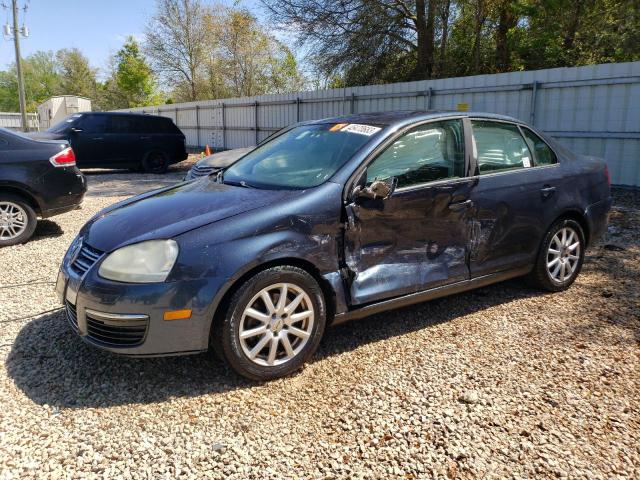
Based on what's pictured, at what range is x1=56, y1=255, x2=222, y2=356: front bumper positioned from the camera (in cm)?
286

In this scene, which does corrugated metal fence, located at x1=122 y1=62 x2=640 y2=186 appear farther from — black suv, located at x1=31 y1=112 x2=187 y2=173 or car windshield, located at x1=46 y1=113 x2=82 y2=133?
car windshield, located at x1=46 y1=113 x2=82 y2=133

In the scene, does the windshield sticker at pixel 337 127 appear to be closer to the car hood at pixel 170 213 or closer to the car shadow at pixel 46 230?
the car hood at pixel 170 213

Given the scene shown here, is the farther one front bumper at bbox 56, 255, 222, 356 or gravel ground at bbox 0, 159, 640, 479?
front bumper at bbox 56, 255, 222, 356

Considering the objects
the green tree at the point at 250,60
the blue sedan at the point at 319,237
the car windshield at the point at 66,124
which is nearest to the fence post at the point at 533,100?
the blue sedan at the point at 319,237

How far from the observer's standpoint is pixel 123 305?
113 inches

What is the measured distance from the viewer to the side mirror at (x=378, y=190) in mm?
3322

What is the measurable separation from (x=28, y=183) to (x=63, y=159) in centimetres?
53

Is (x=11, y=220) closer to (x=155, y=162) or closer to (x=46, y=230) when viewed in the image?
(x=46, y=230)

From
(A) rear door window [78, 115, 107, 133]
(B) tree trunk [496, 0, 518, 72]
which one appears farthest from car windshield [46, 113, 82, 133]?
(B) tree trunk [496, 0, 518, 72]

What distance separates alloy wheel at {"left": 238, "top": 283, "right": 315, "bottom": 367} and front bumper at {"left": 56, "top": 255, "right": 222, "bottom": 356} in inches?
10.0

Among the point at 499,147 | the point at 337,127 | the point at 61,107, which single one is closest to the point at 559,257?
the point at 499,147

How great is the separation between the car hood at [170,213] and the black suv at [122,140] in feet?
38.9

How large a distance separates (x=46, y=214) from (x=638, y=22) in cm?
1368

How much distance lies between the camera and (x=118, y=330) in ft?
9.68
